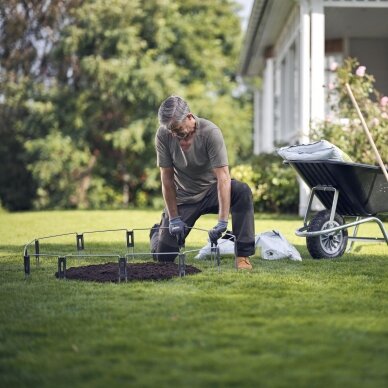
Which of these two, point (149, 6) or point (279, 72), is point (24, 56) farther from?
point (279, 72)

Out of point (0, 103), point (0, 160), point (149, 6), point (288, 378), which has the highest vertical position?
point (149, 6)

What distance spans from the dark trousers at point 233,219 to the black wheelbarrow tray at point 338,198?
0.61 m

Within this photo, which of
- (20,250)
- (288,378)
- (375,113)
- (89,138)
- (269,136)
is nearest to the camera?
(288,378)

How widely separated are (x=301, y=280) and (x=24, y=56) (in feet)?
46.7

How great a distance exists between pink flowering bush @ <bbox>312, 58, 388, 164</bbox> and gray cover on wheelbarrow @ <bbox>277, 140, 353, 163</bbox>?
401 centimetres

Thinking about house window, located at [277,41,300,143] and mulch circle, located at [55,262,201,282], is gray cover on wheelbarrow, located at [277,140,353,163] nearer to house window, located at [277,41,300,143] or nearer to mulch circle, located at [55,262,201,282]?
mulch circle, located at [55,262,201,282]

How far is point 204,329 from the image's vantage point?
3678 mm

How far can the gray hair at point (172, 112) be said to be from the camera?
18.1 feet

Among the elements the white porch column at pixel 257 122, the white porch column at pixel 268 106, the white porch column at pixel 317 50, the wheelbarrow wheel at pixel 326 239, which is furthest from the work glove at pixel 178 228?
the white porch column at pixel 257 122

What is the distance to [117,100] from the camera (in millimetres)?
18125

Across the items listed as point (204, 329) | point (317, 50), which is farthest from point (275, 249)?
point (317, 50)

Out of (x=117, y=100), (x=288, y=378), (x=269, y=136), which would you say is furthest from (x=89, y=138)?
(x=288, y=378)

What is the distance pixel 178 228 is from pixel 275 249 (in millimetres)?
984

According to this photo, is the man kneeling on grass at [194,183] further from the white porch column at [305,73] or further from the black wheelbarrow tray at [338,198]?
the white porch column at [305,73]
